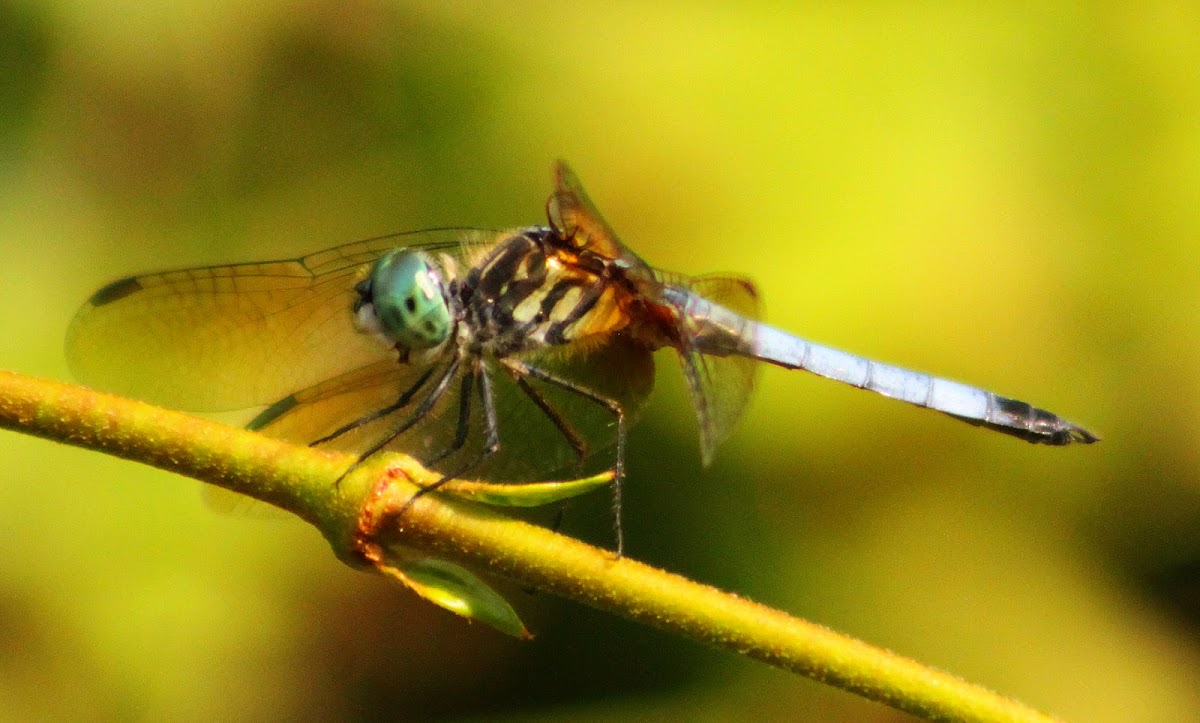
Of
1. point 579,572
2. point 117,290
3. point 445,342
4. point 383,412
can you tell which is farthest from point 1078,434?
point 117,290

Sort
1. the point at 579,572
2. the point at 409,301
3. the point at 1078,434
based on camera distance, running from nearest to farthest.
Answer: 1. the point at 579,572
2. the point at 409,301
3. the point at 1078,434

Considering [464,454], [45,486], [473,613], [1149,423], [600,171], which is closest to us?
→ [473,613]

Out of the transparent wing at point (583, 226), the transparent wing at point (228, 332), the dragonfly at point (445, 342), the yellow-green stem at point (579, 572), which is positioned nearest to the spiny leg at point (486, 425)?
the dragonfly at point (445, 342)

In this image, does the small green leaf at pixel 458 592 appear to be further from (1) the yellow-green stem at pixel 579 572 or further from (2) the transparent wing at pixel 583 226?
(2) the transparent wing at pixel 583 226

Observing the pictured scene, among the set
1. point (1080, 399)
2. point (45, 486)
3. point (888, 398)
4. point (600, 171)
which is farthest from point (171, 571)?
point (1080, 399)

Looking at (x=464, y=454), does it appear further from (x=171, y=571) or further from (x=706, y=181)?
(x=706, y=181)

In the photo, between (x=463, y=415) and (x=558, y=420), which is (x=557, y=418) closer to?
(x=558, y=420)
